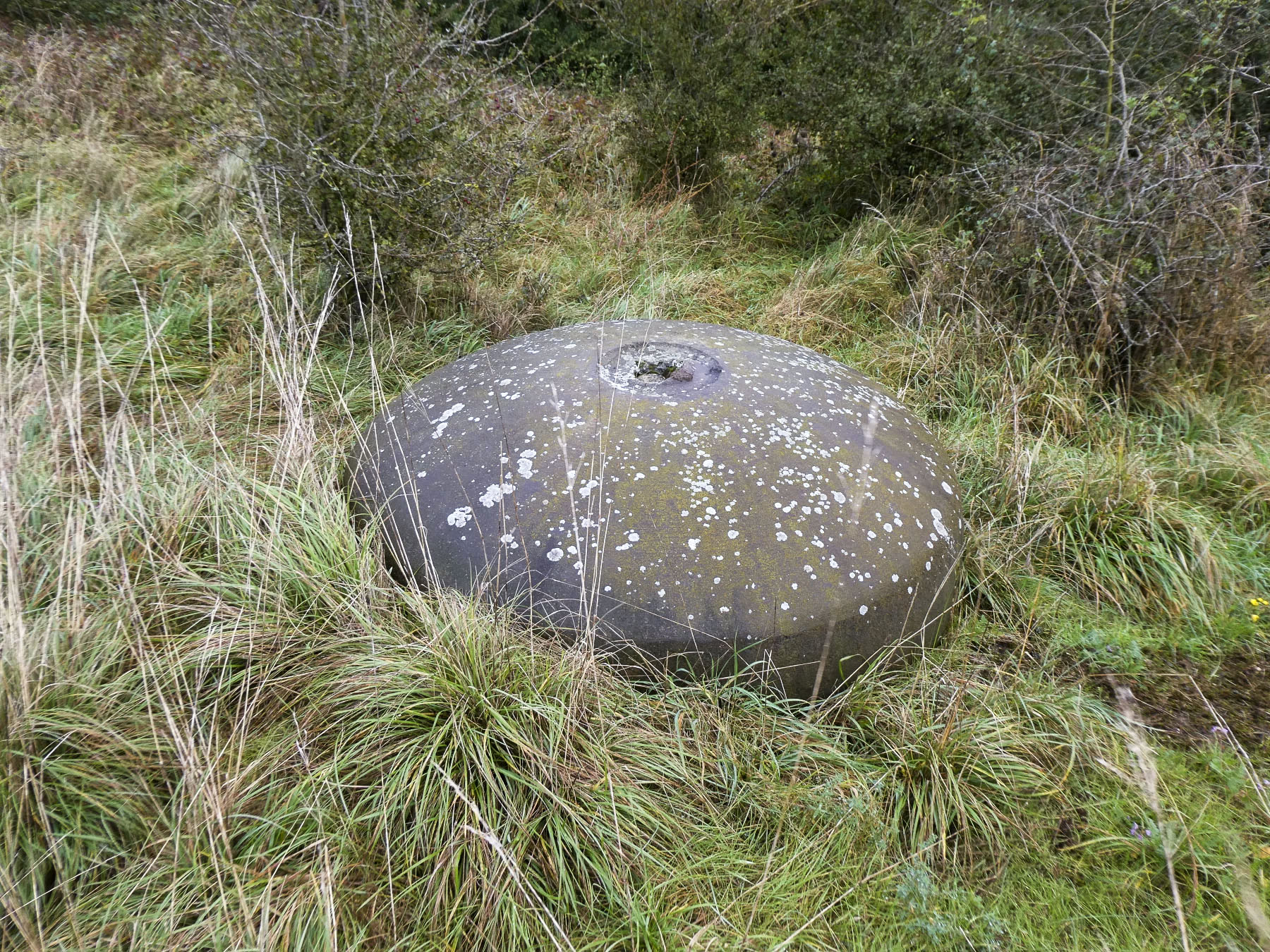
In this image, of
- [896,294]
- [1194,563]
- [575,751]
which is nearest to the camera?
[575,751]

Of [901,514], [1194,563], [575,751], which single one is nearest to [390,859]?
[575,751]

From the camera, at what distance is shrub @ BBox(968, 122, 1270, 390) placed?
3.29m

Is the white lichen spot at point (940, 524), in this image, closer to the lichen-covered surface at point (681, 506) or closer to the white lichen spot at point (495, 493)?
the lichen-covered surface at point (681, 506)

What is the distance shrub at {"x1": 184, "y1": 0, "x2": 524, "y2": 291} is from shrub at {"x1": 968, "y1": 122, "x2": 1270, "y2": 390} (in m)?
2.76

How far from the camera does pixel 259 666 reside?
171 centimetres

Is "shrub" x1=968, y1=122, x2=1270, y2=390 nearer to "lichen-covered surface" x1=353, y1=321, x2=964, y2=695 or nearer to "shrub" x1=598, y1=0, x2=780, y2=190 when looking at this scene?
"lichen-covered surface" x1=353, y1=321, x2=964, y2=695

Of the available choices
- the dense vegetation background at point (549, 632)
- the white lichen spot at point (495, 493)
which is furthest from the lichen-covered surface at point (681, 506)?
the dense vegetation background at point (549, 632)

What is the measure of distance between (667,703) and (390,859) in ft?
2.26

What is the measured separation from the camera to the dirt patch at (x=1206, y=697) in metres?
1.98

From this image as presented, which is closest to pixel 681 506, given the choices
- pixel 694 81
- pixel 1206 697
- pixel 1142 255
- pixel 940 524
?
pixel 940 524

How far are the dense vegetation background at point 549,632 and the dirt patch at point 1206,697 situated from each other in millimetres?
14

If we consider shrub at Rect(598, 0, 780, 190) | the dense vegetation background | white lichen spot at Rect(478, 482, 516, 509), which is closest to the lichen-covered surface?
white lichen spot at Rect(478, 482, 516, 509)

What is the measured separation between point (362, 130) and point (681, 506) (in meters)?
2.54

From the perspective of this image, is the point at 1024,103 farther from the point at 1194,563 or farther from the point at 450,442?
the point at 450,442
